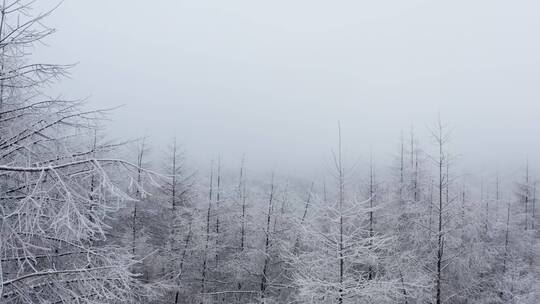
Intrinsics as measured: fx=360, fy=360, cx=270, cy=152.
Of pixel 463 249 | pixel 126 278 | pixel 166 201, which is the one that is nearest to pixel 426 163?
pixel 463 249

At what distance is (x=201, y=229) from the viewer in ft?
60.7

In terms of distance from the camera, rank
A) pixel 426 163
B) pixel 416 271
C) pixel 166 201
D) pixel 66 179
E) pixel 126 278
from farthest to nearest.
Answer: pixel 426 163, pixel 166 201, pixel 416 271, pixel 126 278, pixel 66 179

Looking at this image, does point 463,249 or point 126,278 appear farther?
point 463,249

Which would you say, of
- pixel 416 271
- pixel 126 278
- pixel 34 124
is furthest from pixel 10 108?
pixel 416 271

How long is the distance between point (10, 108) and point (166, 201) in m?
14.3

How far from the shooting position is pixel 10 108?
18.0 feet

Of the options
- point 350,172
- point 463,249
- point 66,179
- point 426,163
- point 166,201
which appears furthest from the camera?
point 426,163

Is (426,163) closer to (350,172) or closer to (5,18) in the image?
(350,172)

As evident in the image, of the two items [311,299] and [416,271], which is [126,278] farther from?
[416,271]

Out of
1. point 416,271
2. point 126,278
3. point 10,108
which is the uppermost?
point 10,108

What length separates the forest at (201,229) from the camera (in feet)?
15.8

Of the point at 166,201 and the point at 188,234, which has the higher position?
the point at 166,201

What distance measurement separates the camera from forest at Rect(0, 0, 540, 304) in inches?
190

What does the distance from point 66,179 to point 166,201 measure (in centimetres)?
1527
